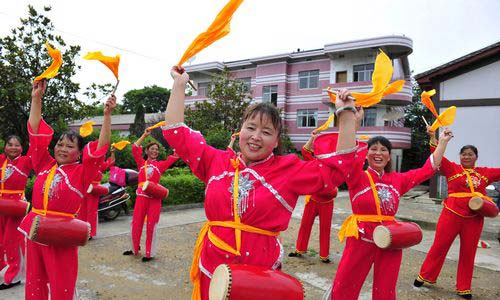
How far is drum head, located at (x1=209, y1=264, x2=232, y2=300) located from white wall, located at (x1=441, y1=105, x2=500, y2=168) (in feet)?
46.8

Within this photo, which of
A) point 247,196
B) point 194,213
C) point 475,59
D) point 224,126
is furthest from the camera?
point 224,126

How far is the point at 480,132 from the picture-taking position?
13523mm

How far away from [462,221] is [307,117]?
20276mm

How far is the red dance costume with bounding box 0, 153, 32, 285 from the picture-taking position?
4.39 metres

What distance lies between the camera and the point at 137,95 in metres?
48.8

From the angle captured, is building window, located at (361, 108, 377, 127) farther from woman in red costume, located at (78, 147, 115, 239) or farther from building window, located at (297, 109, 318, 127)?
woman in red costume, located at (78, 147, 115, 239)

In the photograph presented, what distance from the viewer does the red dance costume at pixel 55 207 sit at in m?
2.92

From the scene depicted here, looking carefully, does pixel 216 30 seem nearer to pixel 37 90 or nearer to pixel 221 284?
pixel 221 284

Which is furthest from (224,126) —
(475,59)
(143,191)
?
(143,191)

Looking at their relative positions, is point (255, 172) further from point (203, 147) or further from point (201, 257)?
point (201, 257)

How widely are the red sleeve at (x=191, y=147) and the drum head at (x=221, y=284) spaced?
0.62 meters

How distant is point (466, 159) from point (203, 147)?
441 cm

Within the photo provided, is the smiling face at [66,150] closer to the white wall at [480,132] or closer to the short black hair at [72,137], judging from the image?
the short black hair at [72,137]

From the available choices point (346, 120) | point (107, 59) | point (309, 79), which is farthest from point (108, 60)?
point (309, 79)
